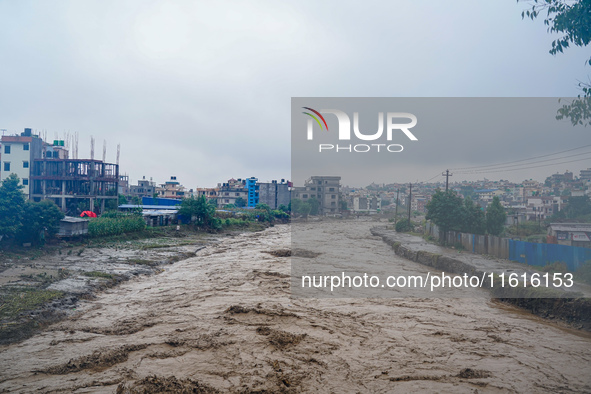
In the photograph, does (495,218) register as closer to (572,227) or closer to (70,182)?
(572,227)

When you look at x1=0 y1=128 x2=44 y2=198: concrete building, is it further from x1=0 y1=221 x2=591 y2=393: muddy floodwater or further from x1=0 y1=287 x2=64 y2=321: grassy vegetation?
x1=0 y1=221 x2=591 y2=393: muddy floodwater

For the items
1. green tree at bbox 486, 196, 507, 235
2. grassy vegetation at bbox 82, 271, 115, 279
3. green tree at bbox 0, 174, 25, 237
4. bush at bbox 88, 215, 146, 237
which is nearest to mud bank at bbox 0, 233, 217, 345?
grassy vegetation at bbox 82, 271, 115, 279

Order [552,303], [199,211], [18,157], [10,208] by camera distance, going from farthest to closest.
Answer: [18,157] → [199,211] → [10,208] → [552,303]

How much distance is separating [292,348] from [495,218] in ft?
64.8

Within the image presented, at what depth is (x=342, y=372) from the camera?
677 centimetres

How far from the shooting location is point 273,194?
7838cm

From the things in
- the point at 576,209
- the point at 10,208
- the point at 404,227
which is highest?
the point at 576,209

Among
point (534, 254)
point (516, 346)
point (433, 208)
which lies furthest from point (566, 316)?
point (433, 208)

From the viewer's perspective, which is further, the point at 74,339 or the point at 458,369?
the point at 74,339

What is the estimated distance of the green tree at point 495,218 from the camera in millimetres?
23031

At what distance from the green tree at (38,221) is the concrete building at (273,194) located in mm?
58238

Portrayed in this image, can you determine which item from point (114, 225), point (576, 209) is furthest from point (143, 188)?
point (576, 209)

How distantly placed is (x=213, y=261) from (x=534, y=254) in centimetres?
1535

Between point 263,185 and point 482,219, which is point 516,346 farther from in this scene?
point 263,185
